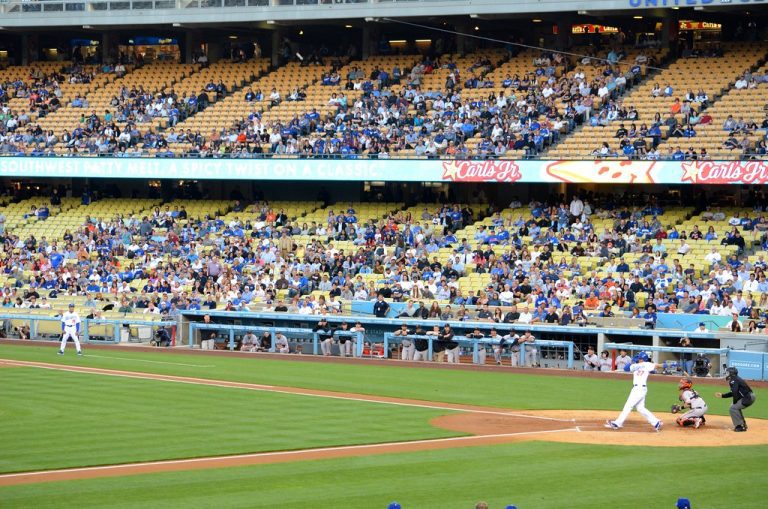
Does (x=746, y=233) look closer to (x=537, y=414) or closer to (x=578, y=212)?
(x=578, y=212)

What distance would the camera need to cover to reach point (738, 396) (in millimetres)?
19906

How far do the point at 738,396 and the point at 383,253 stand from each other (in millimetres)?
19573

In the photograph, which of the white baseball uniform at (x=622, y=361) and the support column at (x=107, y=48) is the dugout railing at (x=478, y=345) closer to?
the white baseball uniform at (x=622, y=361)

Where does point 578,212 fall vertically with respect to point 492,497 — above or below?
above

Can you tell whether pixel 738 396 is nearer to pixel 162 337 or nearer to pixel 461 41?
pixel 162 337

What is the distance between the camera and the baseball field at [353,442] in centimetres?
1489

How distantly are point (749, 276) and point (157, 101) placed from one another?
26.1 m

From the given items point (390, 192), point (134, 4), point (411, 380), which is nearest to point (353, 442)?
point (411, 380)

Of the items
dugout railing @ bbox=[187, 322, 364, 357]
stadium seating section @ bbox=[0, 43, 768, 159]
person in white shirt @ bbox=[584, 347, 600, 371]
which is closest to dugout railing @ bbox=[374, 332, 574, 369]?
person in white shirt @ bbox=[584, 347, 600, 371]

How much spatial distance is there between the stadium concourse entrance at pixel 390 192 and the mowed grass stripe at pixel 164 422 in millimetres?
17760

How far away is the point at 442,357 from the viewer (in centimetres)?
3197

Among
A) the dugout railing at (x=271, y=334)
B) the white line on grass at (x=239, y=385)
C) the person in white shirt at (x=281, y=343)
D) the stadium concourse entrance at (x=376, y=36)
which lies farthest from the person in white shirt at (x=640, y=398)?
the stadium concourse entrance at (x=376, y=36)

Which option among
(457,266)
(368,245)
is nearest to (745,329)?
(457,266)

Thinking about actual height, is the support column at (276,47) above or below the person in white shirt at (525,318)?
above
